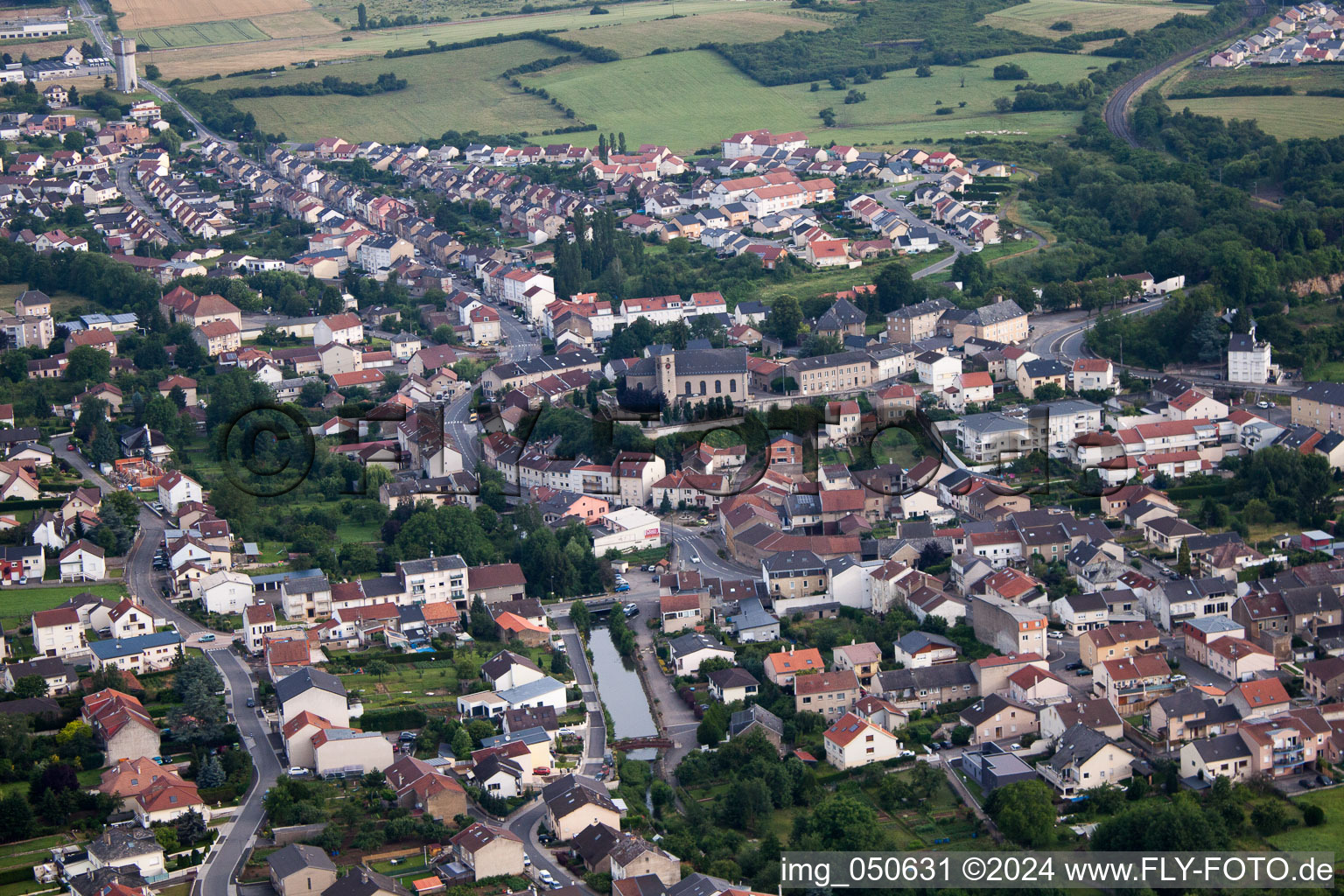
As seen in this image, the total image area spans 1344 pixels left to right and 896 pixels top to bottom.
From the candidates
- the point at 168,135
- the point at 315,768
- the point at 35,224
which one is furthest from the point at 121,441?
the point at 168,135

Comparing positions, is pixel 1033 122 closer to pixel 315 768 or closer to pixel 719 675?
pixel 719 675

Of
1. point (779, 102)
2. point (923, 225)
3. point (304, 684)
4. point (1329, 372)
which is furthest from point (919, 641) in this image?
point (779, 102)

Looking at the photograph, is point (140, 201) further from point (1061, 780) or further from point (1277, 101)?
point (1061, 780)

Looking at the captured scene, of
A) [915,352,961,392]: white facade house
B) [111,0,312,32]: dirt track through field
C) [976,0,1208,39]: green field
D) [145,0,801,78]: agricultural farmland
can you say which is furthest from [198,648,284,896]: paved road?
[111,0,312,32]: dirt track through field

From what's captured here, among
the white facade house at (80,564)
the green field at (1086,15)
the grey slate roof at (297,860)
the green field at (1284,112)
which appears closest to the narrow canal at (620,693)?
the grey slate roof at (297,860)

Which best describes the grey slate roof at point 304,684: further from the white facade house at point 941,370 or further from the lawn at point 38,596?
the white facade house at point 941,370

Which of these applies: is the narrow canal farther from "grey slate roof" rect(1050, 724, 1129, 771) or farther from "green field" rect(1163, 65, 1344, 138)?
"green field" rect(1163, 65, 1344, 138)
